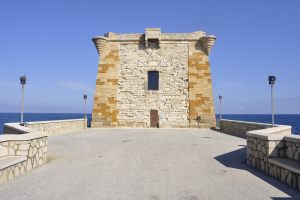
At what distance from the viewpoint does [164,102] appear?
22500mm

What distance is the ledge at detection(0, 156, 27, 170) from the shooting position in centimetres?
594

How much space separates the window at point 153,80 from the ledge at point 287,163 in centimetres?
1653

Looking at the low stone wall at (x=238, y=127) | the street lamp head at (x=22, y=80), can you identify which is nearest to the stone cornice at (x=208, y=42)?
the low stone wall at (x=238, y=127)

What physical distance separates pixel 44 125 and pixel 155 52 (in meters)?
11.0

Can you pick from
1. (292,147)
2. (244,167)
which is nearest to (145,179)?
(244,167)

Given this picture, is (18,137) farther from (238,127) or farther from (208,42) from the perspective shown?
(208,42)

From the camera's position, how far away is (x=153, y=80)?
22875 millimetres

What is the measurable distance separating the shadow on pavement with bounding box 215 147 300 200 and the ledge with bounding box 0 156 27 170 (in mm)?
5176

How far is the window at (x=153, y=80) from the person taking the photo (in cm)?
2280

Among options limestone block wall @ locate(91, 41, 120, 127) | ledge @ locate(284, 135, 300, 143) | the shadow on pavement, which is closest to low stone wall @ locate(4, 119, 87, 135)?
limestone block wall @ locate(91, 41, 120, 127)

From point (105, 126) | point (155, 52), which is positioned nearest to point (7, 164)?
point (105, 126)

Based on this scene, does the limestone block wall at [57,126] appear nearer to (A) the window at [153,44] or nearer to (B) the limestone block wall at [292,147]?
(A) the window at [153,44]

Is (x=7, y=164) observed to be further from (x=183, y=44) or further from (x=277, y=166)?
(x=183, y=44)

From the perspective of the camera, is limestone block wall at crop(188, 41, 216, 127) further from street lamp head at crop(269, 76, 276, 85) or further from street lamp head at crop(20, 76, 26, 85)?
street lamp head at crop(20, 76, 26, 85)
